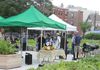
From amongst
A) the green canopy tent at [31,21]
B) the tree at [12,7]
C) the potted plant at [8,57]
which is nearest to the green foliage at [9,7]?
the tree at [12,7]

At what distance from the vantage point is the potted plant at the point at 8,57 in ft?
51.8

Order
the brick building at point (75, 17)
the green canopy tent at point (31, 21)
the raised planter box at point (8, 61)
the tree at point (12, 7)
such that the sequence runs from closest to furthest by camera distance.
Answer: the raised planter box at point (8, 61) < the green canopy tent at point (31, 21) < the tree at point (12, 7) < the brick building at point (75, 17)

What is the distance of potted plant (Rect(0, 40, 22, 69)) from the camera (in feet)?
51.8

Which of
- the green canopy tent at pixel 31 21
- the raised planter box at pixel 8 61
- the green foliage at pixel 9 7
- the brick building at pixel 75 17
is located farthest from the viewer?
the brick building at pixel 75 17

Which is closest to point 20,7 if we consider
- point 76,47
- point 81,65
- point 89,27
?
point 76,47

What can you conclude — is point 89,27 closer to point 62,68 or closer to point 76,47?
point 76,47

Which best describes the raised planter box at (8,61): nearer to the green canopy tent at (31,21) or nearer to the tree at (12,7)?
the green canopy tent at (31,21)

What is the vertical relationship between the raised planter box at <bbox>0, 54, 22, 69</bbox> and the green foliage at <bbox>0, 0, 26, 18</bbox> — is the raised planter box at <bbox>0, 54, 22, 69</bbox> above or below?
below

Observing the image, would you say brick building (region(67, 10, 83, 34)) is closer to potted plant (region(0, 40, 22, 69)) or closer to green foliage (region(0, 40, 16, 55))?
potted plant (region(0, 40, 22, 69))

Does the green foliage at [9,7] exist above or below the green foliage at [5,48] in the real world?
above

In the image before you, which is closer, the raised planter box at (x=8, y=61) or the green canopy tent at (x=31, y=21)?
the raised planter box at (x=8, y=61)

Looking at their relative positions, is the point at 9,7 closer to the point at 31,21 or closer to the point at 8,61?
the point at 31,21

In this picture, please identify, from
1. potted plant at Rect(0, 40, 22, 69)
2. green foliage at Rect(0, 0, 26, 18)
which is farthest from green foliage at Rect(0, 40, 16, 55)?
green foliage at Rect(0, 0, 26, 18)

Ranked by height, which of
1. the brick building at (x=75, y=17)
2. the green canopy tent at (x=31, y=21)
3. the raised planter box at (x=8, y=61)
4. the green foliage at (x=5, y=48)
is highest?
the green canopy tent at (x=31, y=21)
